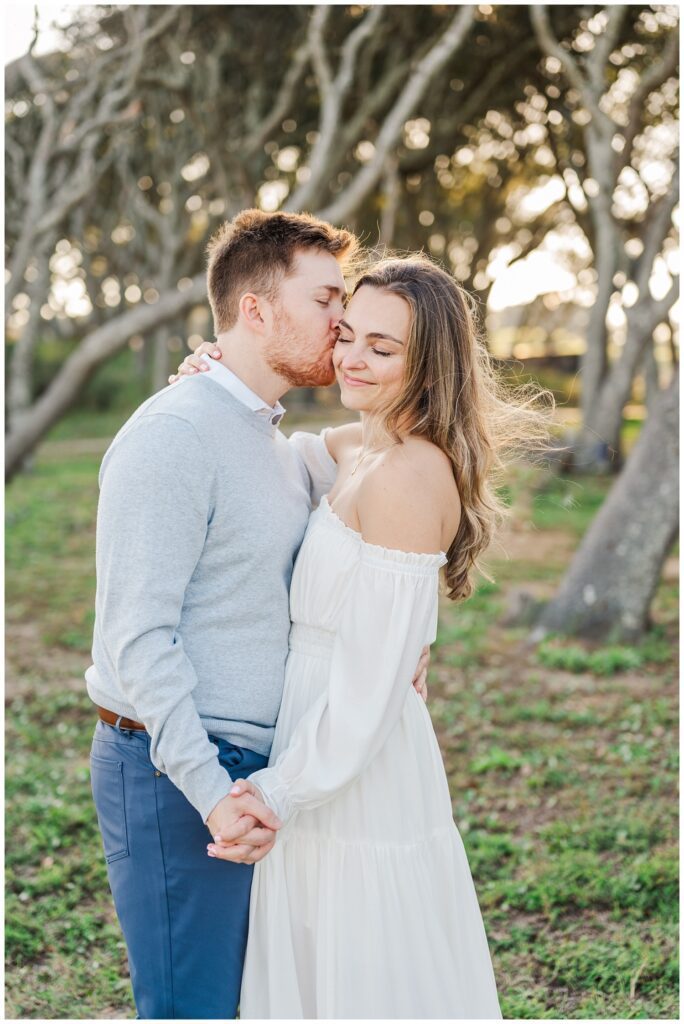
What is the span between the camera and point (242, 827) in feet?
7.92

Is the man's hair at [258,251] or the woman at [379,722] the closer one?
the woman at [379,722]

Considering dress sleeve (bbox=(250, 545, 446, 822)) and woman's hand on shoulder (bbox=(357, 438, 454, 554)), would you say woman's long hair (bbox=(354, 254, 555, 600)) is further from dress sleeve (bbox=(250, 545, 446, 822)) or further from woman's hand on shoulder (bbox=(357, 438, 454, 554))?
dress sleeve (bbox=(250, 545, 446, 822))

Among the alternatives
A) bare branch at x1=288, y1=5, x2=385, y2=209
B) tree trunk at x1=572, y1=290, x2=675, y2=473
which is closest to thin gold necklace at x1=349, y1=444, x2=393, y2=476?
tree trunk at x1=572, y1=290, x2=675, y2=473

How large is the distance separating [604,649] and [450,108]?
10738mm

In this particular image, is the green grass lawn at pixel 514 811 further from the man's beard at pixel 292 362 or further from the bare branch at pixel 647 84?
the bare branch at pixel 647 84

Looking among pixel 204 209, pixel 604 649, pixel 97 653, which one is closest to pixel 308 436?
pixel 97 653

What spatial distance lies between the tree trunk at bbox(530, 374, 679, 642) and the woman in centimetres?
472

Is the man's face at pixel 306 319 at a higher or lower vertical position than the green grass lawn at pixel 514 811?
higher

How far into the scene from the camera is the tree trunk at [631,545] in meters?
7.19

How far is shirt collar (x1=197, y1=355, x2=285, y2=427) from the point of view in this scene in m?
2.77

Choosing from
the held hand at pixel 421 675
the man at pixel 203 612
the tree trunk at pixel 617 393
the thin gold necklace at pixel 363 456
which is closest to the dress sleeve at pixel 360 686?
the man at pixel 203 612

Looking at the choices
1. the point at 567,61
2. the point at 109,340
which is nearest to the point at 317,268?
the point at 109,340

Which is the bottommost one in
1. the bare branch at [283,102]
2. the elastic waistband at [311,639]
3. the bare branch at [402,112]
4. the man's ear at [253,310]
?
the elastic waistband at [311,639]

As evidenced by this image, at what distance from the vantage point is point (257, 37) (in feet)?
43.8
